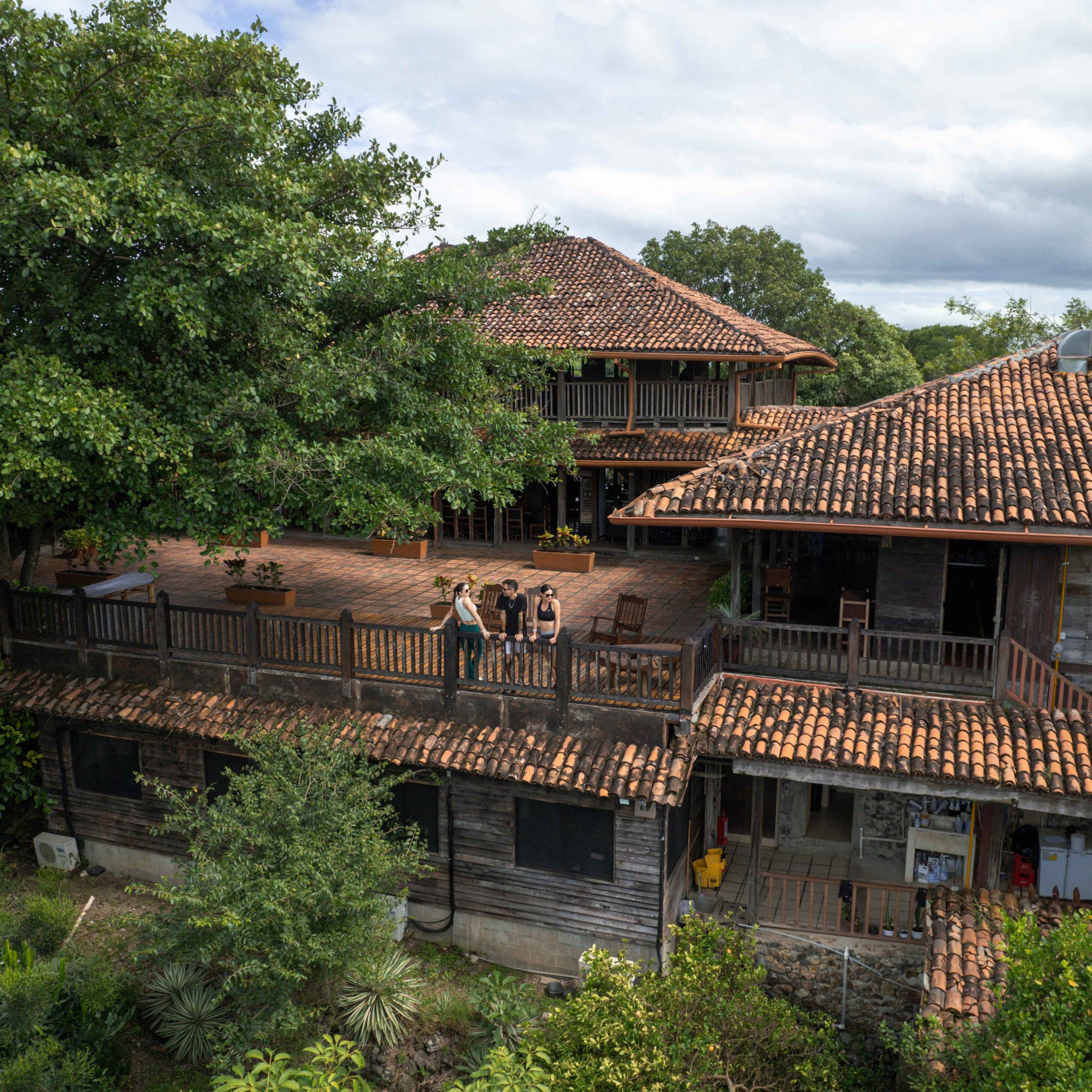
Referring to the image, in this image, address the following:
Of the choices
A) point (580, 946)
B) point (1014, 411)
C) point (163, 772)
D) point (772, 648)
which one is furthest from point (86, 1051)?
point (1014, 411)

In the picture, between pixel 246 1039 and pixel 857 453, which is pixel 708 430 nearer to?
pixel 857 453

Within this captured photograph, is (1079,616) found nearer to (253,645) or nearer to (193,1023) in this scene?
(253,645)

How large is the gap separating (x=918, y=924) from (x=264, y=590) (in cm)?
1298

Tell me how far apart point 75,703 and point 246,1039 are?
246 inches

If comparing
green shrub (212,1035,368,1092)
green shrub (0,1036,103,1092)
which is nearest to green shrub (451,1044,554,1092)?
green shrub (212,1035,368,1092)

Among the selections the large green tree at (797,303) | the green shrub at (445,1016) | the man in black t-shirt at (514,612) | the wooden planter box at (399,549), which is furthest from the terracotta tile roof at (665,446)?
the large green tree at (797,303)

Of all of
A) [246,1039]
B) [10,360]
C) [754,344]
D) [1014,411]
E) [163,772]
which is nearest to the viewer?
[246,1039]

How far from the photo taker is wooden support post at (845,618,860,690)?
41.5 ft

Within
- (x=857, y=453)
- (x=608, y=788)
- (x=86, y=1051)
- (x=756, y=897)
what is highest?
(x=857, y=453)

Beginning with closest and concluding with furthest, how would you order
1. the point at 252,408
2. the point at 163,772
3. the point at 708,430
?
the point at 252,408 → the point at 163,772 → the point at 708,430

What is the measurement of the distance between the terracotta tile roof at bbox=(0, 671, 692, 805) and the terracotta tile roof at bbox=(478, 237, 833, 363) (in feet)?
39.5

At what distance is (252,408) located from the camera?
13102 mm

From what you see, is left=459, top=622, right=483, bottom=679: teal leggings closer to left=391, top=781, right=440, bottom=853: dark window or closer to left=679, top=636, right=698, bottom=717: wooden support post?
left=391, top=781, right=440, bottom=853: dark window

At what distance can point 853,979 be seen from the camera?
41.6 feet
